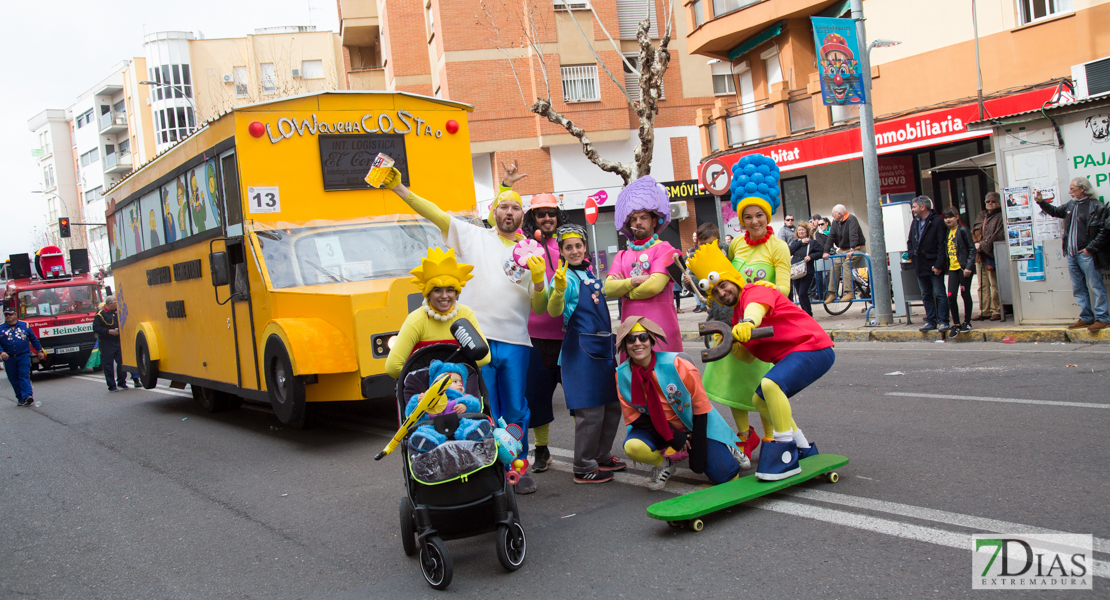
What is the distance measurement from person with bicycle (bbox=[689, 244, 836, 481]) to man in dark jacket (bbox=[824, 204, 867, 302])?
31.2 feet

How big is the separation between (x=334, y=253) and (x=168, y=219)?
3414 mm

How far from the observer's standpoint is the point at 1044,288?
10.8 meters

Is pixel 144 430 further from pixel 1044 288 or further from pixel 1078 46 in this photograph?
pixel 1078 46

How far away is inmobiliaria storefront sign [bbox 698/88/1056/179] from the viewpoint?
54.7ft

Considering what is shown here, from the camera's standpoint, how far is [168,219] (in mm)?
10383

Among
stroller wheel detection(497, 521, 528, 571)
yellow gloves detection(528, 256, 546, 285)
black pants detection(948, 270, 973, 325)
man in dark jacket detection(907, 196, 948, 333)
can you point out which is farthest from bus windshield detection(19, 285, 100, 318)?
stroller wheel detection(497, 521, 528, 571)

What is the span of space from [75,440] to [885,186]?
17.9 meters

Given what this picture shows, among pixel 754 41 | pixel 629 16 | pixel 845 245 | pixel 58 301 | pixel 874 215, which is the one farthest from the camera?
pixel 629 16

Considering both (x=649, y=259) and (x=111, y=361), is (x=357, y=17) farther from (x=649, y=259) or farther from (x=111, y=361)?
(x=649, y=259)

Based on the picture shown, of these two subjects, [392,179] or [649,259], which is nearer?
[649,259]

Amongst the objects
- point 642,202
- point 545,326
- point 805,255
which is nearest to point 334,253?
point 545,326

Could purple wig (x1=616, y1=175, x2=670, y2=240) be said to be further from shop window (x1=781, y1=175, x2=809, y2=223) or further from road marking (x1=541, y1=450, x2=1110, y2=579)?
shop window (x1=781, y1=175, x2=809, y2=223)

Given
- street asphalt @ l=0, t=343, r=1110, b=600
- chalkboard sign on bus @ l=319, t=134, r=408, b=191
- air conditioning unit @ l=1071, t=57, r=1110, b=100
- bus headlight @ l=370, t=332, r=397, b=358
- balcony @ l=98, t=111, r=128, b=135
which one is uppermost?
balcony @ l=98, t=111, r=128, b=135

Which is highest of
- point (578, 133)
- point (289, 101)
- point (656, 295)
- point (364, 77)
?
point (364, 77)
